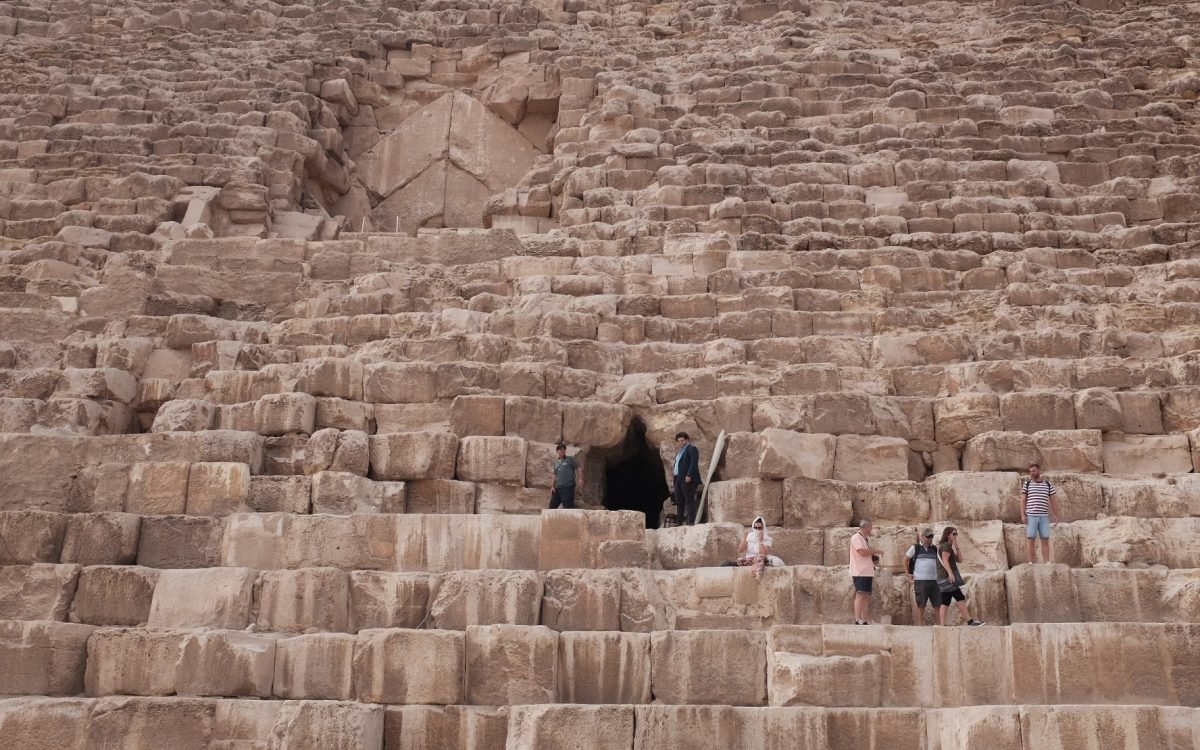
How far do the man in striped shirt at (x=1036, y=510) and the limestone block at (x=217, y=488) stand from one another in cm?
484

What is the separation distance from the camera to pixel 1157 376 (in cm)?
877

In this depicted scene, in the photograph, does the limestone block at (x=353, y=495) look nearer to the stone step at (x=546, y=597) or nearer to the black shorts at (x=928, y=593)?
the stone step at (x=546, y=597)

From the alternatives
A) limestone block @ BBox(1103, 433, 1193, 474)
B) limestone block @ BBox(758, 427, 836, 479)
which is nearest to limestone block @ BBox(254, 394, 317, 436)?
→ limestone block @ BBox(758, 427, 836, 479)

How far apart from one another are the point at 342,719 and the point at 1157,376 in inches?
236

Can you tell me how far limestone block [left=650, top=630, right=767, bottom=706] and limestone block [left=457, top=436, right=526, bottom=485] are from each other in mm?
2067

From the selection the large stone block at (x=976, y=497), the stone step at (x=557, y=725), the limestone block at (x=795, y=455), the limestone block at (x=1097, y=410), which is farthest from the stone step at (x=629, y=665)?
the limestone block at (x=1097, y=410)

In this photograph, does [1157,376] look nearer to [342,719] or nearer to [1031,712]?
[1031,712]

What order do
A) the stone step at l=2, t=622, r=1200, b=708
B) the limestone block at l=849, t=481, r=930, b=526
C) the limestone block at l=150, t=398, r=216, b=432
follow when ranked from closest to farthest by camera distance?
the stone step at l=2, t=622, r=1200, b=708 → the limestone block at l=849, t=481, r=930, b=526 → the limestone block at l=150, t=398, r=216, b=432

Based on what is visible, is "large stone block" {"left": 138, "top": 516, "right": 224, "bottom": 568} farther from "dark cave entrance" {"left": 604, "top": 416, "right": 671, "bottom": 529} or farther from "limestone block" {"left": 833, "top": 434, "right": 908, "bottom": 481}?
"limestone block" {"left": 833, "top": 434, "right": 908, "bottom": 481}

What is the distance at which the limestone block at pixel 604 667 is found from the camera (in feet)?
21.7

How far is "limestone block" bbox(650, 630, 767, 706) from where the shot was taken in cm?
655

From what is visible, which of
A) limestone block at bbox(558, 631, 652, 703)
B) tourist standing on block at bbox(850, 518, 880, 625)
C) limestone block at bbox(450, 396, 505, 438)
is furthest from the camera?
limestone block at bbox(450, 396, 505, 438)

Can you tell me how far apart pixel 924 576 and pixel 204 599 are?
13.4 ft

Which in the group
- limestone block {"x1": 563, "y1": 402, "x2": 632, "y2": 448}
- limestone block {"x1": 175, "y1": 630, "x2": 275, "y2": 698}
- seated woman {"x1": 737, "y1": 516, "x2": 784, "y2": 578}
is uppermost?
limestone block {"x1": 563, "y1": 402, "x2": 632, "y2": 448}
